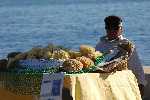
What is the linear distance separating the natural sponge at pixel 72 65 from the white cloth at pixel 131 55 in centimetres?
114

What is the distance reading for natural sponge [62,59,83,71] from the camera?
19.7 feet

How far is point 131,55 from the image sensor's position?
295 inches

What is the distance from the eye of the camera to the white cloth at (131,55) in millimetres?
7320

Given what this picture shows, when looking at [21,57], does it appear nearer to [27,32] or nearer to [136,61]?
[136,61]

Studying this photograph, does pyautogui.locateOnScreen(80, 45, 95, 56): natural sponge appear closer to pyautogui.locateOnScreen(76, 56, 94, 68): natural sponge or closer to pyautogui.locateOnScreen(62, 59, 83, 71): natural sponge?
pyautogui.locateOnScreen(76, 56, 94, 68): natural sponge

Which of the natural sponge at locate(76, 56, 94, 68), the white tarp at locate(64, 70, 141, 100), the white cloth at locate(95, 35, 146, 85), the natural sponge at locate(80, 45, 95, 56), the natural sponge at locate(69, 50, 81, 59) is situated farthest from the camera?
the white cloth at locate(95, 35, 146, 85)

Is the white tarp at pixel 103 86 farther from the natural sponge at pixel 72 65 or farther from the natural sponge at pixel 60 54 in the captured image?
the natural sponge at pixel 60 54

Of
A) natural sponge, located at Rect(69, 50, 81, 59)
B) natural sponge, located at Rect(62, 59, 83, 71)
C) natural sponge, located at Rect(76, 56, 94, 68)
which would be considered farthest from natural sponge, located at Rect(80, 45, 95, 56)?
natural sponge, located at Rect(62, 59, 83, 71)

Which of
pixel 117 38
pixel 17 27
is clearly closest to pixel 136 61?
pixel 117 38

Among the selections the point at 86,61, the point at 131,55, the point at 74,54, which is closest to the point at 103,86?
the point at 86,61

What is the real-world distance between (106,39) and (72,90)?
176cm

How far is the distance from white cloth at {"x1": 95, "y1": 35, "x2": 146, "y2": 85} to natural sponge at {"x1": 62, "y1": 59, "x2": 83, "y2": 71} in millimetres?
1141

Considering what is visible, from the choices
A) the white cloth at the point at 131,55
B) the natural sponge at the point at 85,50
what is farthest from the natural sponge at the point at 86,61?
the white cloth at the point at 131,55

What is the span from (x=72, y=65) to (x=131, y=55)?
1603 mm
